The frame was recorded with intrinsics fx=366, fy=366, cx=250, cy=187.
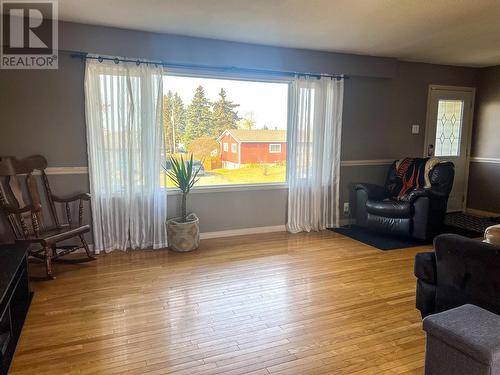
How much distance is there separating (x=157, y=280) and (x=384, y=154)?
3.80m

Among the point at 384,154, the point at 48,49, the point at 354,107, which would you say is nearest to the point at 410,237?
the point at 384,154

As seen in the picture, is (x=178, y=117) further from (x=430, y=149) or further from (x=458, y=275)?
(x=430, y=149)

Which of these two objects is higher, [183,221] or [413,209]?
[413,209]

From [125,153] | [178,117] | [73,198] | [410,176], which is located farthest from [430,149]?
[73,198]

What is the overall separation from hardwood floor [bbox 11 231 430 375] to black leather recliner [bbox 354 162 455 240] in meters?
0.52

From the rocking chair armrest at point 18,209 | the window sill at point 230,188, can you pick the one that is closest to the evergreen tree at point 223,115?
the window sill at point 230,188

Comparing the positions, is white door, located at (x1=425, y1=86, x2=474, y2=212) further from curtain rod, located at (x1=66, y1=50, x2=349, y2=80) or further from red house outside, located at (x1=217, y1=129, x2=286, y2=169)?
red house outside, located at (x1=217, y1=129, x2=286, y2=169)

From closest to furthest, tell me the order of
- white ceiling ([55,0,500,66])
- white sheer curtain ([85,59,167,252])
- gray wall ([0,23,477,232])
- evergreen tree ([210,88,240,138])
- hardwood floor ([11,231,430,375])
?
1. hardwood floor ([11,231,430,375])
2. white ceiling ([55,0,500,66])
3. gray wall ([0,23,477,232])
4. white sheer curtain ([85,59,167,252])
5. evergreen tree ([210,88,240,138])

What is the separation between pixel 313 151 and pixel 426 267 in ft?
8.83

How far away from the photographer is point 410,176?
4.83 metres

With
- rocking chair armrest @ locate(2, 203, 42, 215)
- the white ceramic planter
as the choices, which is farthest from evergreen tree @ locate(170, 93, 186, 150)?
rocking chair armrest @ locate(2, 203, 42, 215)

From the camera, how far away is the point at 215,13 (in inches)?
127

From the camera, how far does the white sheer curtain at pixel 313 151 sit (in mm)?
4707
